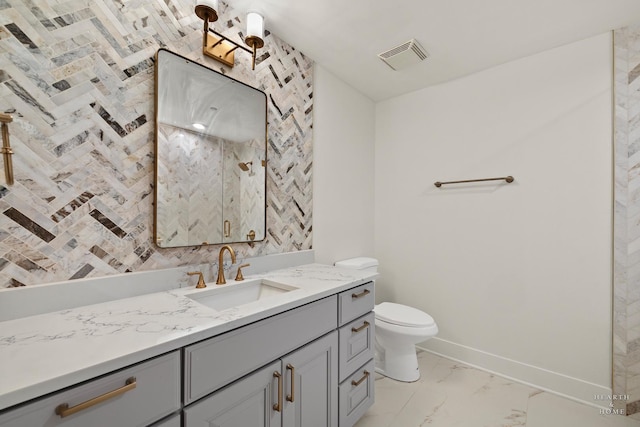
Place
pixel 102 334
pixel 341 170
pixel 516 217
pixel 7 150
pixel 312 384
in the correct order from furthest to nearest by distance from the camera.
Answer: pixel 341 170, pixel 516 217, pixel 312 384, pixel 7 150, pixel 102 334

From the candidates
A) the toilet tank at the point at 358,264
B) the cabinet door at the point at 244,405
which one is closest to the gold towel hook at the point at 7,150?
the cabinet door at the point at 244,405

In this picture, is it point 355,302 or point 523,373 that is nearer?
point 355,302

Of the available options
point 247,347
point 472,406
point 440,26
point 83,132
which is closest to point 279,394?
point 247,347

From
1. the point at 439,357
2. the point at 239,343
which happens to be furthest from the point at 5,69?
the point at 439,357

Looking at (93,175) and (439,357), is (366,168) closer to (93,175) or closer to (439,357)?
(439,357)

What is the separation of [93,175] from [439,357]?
9.04ft

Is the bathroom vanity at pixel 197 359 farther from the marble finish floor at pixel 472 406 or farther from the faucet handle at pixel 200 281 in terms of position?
the marble finish floor at pixel 472 406

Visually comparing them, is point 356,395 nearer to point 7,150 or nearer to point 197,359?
point 197,359

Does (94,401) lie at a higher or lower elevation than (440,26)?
lower

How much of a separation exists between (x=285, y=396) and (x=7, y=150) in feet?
4.39

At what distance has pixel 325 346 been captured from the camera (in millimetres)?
1324

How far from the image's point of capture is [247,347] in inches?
39.0

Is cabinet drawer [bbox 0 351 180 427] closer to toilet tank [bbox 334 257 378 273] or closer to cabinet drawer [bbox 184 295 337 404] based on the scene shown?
cabinet drawer [bbox 184 295 337 404]

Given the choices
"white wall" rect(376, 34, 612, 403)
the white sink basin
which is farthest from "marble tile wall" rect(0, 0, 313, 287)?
"white wall" rect(376, 34, 612, 403)
